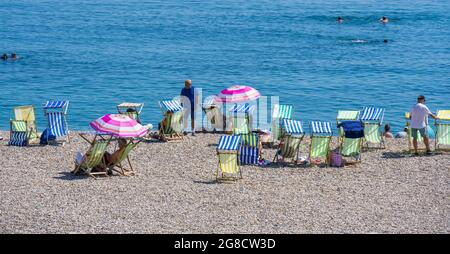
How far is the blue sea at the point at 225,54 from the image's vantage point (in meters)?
36.5

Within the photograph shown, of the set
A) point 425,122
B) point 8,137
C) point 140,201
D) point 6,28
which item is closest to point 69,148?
point 8,137

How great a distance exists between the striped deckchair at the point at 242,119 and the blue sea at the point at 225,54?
428 inches

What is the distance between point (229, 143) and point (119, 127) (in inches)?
87.2

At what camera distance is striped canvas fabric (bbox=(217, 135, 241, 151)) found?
17.8m

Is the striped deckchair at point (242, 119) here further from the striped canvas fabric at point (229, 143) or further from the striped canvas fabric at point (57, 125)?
the striped canvas fabric at point (57, 125)

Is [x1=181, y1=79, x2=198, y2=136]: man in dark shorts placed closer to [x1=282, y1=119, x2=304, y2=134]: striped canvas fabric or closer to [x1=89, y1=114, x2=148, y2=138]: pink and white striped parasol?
[x1=282, y1=119, x2=304, y2=134]: striped canvas fabric

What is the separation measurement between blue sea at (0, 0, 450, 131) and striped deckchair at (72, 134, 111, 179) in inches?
523

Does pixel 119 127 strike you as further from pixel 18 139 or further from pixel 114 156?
pixel 18 139

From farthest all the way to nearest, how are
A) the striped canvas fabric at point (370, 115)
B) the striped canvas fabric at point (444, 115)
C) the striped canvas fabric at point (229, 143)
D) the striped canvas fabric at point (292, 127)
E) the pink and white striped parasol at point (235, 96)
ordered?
the pink and white striped parasol at point (235, 96) < the striped canvas fabric at point (370, 115) < the striped canvas fabric at point (444, 115) < the striped canvas fabric at point (292, 127) < the striped canvas fabric at point (229, 143)

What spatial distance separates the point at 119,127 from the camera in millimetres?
17766

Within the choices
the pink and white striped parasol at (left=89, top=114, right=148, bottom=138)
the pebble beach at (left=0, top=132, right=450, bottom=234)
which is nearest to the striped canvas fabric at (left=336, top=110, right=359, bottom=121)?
the pebble beach at (left=0, top=132, right=450, bottom=234)

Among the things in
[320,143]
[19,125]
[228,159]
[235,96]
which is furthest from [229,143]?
[19,125]

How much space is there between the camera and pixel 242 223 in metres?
14.9

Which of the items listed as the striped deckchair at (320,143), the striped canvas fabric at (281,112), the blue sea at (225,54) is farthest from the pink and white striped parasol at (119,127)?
the blue sea at (225,54)
